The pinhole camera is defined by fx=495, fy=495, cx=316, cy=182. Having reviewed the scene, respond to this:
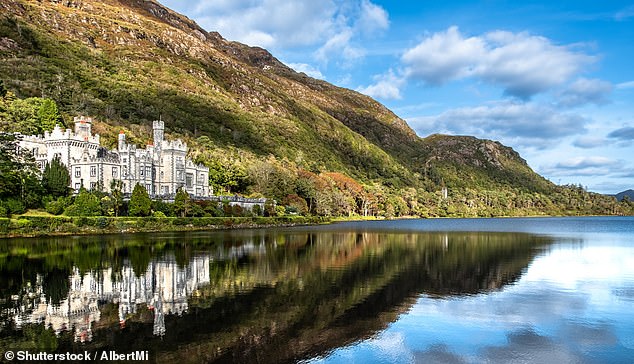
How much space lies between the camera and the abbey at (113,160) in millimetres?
73875

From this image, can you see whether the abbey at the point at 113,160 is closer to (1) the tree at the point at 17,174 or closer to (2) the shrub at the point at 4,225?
(1) the tree at the point at 17,174

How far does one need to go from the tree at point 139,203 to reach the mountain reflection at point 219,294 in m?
25.3

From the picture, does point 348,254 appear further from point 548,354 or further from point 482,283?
point 548,354

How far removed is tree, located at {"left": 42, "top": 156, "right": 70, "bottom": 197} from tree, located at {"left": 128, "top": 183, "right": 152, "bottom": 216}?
9.47 meters

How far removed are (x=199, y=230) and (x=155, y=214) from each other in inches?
255

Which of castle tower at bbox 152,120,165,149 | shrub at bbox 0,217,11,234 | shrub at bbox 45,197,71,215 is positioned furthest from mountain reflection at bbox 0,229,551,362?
castle tower at bbox 152,120,165,149

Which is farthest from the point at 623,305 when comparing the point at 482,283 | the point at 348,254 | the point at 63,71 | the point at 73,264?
the point at 63,71

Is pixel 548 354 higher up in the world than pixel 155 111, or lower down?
lower down

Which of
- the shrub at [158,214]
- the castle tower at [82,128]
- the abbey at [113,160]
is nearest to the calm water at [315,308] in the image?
the shrub at [158,214]

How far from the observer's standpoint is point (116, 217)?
65188mm

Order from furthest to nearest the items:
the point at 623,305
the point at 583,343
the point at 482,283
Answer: the point at 482,283 < the point at 623,305 < the point at 583,343

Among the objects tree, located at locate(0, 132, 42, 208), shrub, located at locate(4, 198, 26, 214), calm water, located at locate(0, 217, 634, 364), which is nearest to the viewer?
calm water, located at locate(0, 217, 634, 364)

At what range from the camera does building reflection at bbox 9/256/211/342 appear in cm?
1762

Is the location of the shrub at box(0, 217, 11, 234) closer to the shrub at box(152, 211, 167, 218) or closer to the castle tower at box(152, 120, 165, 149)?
the shrub at box(152, 211, 167, 218)
